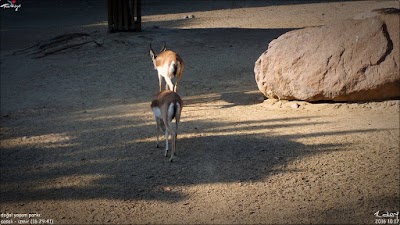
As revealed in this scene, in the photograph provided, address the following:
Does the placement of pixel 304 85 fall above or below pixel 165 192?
above

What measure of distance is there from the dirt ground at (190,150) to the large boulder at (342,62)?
0.24 metres

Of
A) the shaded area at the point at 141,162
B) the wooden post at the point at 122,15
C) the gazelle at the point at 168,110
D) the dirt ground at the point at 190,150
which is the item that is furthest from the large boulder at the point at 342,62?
the wooden post at the point at 122,15

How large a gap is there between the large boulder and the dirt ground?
0.24m

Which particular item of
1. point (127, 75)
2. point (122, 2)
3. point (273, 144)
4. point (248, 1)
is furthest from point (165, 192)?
point (248, 1)

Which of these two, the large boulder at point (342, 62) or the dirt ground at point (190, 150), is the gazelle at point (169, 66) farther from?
the large boulder at point (342, 62)

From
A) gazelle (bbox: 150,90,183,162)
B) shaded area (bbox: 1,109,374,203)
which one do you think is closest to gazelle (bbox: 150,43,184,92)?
shaded area (bbox: 1,109,374,203)

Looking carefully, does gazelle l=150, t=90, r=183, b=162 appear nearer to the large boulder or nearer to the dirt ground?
the dirt ground

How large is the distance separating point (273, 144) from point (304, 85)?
185 cm

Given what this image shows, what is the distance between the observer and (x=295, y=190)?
217 inches

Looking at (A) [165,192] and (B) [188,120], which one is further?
(B) [188,120]

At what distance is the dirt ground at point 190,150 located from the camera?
5.20 m

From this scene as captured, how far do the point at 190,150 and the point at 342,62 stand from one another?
2973mm

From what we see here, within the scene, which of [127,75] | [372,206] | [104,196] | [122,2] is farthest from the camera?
[122,2]

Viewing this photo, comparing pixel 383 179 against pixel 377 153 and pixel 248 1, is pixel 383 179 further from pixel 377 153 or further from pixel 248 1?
pixel 248 1
